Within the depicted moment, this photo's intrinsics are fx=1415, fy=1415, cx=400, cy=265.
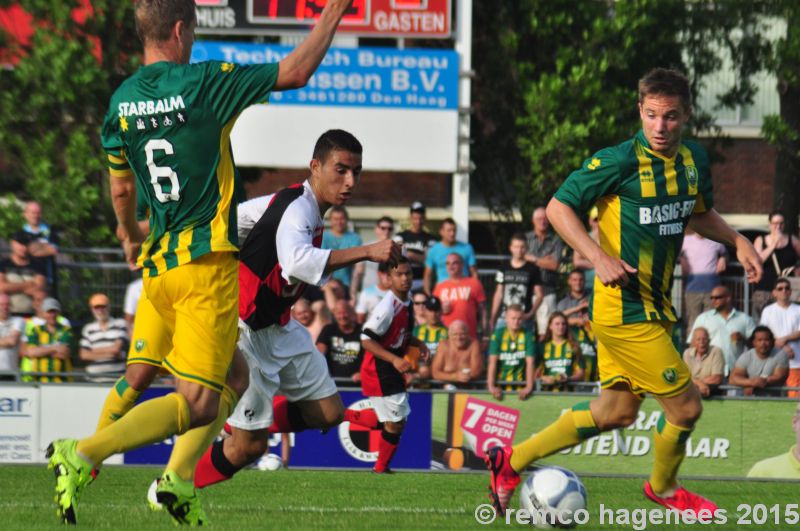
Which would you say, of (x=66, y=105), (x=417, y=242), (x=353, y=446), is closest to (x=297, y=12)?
(x=66, y=105)

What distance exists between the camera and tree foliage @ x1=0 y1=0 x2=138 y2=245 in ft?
61.9

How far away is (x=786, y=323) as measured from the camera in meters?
14.4

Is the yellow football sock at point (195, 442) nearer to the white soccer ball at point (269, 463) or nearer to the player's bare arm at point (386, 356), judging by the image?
the player's bare arm at point (386, 356)

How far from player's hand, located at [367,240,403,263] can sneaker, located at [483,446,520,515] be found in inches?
69.2

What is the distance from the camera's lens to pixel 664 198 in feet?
24.9

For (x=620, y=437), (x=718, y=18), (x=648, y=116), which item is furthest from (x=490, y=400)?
(x=718, y=18)

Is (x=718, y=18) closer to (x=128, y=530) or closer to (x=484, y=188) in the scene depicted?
(x=484, y=188)

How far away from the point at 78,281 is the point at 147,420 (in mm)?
10153

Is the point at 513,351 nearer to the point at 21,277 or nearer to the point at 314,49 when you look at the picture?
the point at 21,277

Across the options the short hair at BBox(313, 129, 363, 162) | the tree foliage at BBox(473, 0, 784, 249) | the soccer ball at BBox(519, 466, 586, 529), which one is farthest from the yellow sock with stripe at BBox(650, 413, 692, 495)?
the tree foliage at BBox(473, 0, 784, 249)

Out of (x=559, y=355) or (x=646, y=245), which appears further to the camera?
(x=559, y=355)

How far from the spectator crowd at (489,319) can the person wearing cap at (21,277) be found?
1 cm

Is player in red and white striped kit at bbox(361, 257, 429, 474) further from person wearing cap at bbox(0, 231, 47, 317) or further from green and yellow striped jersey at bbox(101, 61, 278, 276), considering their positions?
green and yellow striped jersey at bbox(101, 61, 278, 276)

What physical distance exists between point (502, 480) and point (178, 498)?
2.07 m
